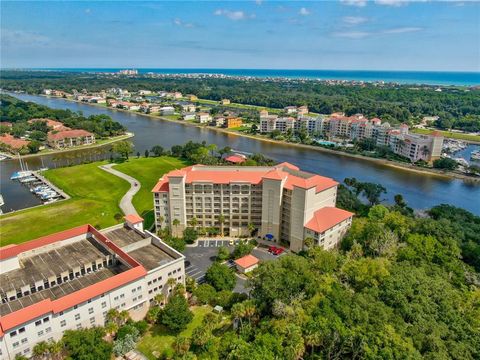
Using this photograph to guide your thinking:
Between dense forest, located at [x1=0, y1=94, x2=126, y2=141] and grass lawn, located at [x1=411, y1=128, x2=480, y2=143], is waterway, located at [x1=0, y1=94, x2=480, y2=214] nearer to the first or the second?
dense forest, located at [x1=0, y1=94, x2=126, y2=141]

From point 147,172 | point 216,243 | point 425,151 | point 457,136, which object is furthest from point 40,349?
point 457,136

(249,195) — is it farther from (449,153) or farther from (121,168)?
(449,153)

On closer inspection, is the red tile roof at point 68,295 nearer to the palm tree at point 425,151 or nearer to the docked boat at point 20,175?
the docked boat at point 20,175

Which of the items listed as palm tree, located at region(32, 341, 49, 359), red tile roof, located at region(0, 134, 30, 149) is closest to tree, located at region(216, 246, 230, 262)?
palm tree, located at region(32, 341, 49, 359)

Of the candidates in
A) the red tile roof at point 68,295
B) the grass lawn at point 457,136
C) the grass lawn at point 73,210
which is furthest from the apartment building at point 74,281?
the grass lawn at point 457,136

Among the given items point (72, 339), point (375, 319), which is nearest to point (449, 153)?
point (375, 319)
